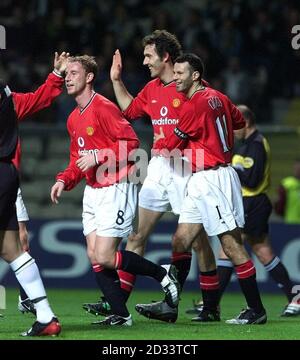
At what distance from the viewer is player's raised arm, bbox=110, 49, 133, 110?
416 inches

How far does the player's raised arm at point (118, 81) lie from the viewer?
10562 millimetres

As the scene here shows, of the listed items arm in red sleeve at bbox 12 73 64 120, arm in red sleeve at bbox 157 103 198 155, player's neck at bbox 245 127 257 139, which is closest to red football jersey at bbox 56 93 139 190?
arm in red sleeve at bbox 12 73 64 120

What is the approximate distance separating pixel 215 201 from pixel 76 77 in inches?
62.1

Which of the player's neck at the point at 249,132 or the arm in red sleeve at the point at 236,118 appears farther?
the player's neck at the point at 249,132

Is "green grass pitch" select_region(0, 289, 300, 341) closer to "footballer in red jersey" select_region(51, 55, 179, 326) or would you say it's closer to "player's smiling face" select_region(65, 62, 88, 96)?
"footballer in red jersey" select_region(51, 55, 179, 326)

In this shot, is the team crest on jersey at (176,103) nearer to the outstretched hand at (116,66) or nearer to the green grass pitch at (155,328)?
the outstretched hand at (116,66)

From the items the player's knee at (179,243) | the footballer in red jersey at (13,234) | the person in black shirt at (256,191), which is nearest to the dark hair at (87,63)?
the footballer in red jersey at (13,234)

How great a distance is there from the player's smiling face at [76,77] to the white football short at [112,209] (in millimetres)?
848
